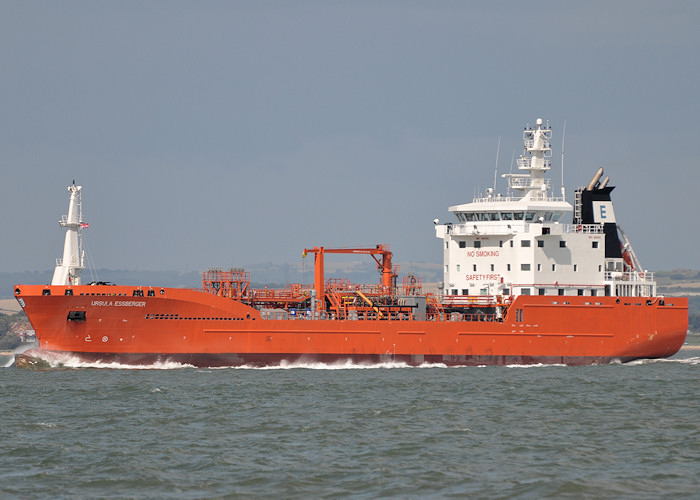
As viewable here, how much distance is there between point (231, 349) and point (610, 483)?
19692 mm

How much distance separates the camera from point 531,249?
3734 cm

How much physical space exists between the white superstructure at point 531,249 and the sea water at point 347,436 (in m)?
6.13

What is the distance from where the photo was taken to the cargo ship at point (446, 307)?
33.9m

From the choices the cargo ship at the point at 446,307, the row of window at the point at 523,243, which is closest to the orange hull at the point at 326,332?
the cargo ship at the point at 446,307

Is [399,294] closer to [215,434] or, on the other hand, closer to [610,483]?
[215,434]

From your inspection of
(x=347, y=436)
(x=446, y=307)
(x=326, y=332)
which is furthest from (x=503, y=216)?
(x=347, y=436)

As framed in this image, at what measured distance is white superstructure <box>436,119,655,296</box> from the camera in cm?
3753

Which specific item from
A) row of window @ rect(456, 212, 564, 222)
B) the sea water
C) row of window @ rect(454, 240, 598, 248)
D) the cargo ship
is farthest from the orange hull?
row of window @ rect(456, 212, 564, 222)

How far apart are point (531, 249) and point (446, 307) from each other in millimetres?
3873

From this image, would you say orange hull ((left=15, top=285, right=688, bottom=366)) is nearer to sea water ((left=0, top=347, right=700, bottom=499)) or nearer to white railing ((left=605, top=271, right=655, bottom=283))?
white railing ((left=605, top=271, right=655, bottom=283))

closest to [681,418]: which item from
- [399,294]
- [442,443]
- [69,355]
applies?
[442,443]

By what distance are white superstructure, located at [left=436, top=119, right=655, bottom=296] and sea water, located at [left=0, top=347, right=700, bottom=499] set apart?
613 centimetres

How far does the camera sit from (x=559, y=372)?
3359 centimetres

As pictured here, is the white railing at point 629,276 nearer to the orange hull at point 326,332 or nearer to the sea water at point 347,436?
the orange hull at point 326,332
